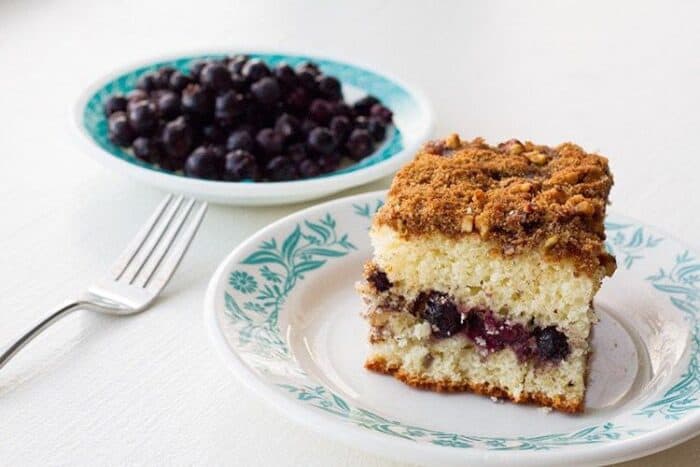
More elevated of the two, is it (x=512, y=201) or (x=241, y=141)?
(x=512, y=201)

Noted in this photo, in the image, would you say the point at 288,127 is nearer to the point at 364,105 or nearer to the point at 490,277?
the point at 364,105

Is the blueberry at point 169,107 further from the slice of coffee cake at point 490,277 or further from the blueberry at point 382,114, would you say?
the slice of coffee cake at point 490,277

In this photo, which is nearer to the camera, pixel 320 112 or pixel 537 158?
pixel 537 158

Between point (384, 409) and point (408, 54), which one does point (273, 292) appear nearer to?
point (384, 409)

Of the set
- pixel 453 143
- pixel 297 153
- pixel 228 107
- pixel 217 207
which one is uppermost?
pixel 453 143

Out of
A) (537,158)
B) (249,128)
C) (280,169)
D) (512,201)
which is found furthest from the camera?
(249,128)

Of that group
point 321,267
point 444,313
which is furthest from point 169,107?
point 444,313

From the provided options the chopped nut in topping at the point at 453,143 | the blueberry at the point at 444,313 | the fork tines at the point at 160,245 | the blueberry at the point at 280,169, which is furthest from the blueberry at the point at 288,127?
the blueberry at the point at 444,313
